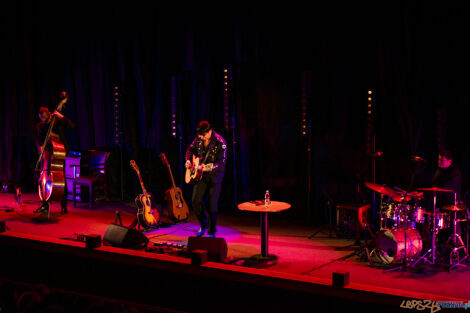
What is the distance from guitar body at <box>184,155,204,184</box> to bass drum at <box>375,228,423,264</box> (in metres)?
2.45

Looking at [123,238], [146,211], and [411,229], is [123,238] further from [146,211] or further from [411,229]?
[411,229]

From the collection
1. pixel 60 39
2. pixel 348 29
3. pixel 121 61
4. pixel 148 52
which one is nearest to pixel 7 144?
pixel 60 39

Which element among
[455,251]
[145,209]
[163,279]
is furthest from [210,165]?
[163,279]

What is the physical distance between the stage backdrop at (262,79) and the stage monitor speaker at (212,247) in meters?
3.08

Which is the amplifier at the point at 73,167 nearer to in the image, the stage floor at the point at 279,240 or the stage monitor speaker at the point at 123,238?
the stage floor at the point at 279,240

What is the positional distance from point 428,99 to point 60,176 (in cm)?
558

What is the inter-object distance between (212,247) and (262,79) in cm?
403

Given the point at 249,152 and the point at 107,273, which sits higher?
the point at 249,152

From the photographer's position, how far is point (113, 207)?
8.97m

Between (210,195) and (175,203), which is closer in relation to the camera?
(210,195)

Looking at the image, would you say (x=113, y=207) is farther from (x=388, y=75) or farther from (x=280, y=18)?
(x=388, y=75)

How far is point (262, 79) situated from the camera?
7.98 meters

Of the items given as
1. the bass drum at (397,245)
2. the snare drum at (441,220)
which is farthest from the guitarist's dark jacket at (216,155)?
the snare drum at (441,220)

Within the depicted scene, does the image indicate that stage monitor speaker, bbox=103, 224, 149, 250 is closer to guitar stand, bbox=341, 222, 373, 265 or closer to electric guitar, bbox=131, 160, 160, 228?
electric guitar, bbox=131, 160, 160, 228
